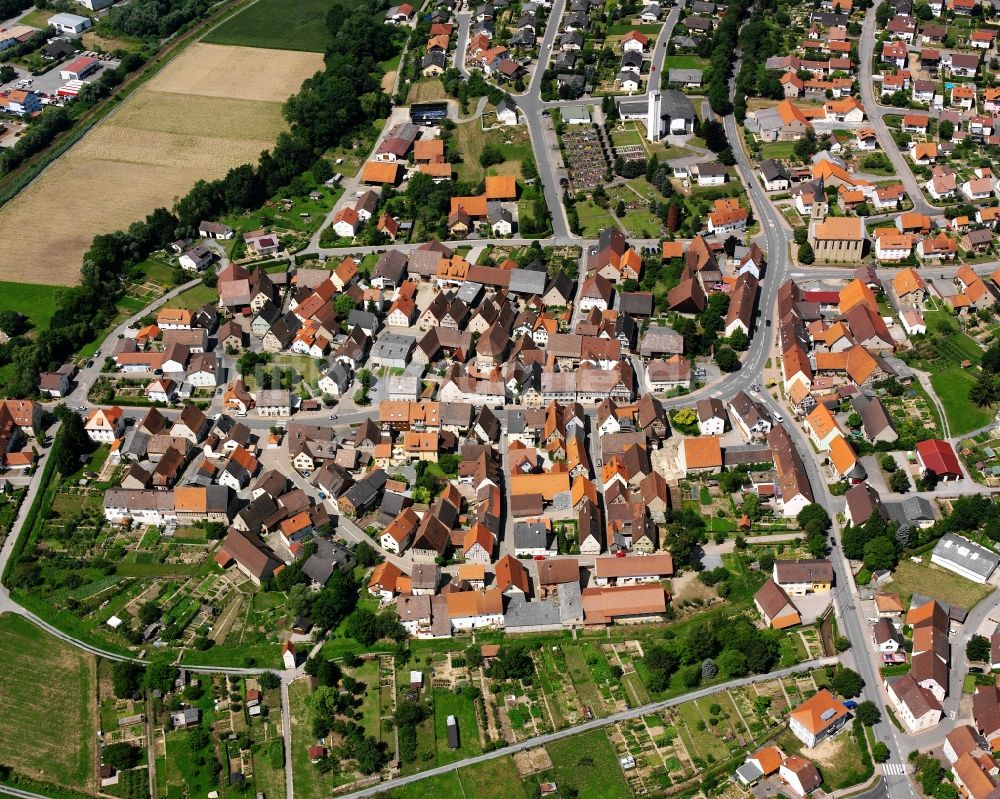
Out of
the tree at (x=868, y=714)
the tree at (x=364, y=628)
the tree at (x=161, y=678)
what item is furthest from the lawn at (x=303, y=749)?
the tree at (x=868, y=714)

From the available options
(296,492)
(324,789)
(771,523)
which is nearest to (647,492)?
(771,523)

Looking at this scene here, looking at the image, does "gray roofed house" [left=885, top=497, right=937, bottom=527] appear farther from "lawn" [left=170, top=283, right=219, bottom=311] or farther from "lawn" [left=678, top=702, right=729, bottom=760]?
"lawn" [left=170, top=283, right=219, bottom=311]

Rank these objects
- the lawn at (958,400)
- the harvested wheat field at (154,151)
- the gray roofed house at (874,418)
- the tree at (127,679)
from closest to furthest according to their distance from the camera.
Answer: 1. the tree at (127,679)
2. the gray roofed house at (874,418)
3. the lawn at (958,400)
4. the harvested wheat field at (154,151)

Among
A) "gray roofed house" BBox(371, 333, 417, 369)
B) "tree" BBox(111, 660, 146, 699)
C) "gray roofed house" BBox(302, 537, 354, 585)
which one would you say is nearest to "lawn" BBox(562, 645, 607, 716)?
"gray roofed house" BBox(302, 537, 354, 585)

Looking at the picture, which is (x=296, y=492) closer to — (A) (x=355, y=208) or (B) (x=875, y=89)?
(A) (x=355, y=208)

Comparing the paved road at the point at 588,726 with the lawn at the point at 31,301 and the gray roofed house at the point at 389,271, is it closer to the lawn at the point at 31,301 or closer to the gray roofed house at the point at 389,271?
the gray roofed house at the point at 389,271

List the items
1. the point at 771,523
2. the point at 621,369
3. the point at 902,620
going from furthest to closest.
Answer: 1. the point at 621,369
2. the point at 771,523
3. the point at 902,620

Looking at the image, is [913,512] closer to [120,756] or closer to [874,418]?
[874,418]

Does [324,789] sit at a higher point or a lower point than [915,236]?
lower
